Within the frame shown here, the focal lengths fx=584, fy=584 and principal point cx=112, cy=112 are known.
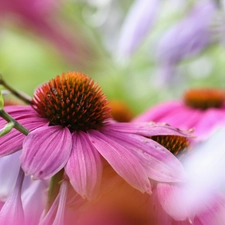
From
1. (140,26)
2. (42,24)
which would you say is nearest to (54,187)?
(42,24)

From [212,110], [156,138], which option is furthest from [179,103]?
[156,138]

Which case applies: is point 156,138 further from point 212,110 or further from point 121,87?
point 121,87

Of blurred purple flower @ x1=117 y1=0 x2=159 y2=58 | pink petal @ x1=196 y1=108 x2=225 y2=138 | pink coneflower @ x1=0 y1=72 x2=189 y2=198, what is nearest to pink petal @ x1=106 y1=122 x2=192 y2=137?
pink coneflower @ x1=0 y1=72 x2=189 y2=198

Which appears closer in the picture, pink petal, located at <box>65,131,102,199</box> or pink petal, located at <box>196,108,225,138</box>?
pink petal, located at <box>65,131,102,199</box>

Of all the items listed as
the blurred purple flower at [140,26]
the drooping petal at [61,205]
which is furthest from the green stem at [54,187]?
the blurred purple flower at [140,26]

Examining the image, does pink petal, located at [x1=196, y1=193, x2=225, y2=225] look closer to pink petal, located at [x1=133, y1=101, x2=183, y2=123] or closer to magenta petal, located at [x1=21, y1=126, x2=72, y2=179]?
magenta petal, located at [x1=21, y1=126, x2=72, y2=179]

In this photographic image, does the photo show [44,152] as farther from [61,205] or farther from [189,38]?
[189,38]
